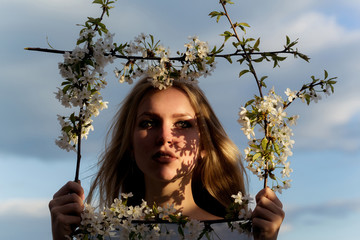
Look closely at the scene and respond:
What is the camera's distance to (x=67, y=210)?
197 inches

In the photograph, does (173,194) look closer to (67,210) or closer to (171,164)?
(171,164)

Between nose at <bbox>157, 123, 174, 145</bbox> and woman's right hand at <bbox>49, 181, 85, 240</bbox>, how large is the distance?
3.41ft

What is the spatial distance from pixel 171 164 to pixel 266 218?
1.29 m

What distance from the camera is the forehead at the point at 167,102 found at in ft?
19.2

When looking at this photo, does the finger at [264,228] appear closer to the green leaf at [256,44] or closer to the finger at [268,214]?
the finger at [268,214]

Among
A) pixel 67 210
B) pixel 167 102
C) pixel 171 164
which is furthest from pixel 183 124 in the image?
pixel 67 210

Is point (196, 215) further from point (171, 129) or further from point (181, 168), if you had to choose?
point (171, 129)

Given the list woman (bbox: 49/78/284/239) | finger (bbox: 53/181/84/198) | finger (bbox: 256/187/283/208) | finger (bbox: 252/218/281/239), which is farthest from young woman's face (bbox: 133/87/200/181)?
finger (bbox: 252/218/281/239)

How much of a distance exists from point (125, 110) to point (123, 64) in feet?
4.92

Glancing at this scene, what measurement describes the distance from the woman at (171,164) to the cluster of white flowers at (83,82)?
567 mm

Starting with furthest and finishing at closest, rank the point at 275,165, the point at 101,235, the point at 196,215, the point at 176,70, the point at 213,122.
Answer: the point at 213,122
the point at 196,215
the point at 176,70
the point at 275,165
the point at 101,235

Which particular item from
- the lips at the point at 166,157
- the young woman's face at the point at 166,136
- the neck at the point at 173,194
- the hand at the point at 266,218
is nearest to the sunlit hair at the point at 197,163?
the young woman's face at the point at 166,136

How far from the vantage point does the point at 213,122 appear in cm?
670

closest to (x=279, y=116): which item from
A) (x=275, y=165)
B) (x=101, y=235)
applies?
(x=275, y=165)
